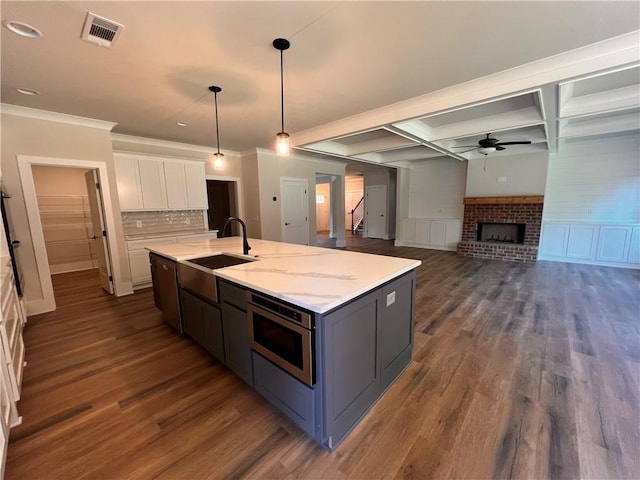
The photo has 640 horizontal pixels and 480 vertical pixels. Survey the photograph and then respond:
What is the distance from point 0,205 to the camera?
9.20 feet

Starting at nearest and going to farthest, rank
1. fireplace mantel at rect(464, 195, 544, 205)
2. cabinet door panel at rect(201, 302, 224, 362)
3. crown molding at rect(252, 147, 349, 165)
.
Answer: cabinet door panel at rect(201, 302, 224, 362), crown molding at rect(252, 147, 349, 165), fireplace mantel at rect(464, 195, 544, 205)

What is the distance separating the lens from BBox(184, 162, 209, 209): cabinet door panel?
4.93 meters

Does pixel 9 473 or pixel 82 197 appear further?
pixel 82 197

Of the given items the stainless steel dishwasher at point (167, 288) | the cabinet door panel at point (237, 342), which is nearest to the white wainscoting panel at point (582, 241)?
the cabinet door panel at point (237, 342)

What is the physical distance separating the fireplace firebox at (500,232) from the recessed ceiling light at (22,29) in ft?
25.9

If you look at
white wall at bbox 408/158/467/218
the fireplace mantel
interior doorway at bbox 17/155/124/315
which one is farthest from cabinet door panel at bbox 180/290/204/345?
white wall at bbox 408/158/467/218

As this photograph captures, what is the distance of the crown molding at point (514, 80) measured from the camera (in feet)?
6.78

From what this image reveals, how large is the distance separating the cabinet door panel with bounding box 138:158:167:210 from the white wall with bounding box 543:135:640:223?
320 inches

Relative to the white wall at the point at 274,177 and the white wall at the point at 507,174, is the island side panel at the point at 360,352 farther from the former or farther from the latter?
the white wall at the point at 507,174

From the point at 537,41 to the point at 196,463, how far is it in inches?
146

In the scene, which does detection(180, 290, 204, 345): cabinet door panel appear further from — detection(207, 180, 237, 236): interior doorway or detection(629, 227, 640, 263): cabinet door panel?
detection(629, 227, 640, 263): cabinet door panel

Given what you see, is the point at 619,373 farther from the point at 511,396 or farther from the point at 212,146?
the point at 212,146

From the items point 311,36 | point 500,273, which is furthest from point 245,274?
point 500,273

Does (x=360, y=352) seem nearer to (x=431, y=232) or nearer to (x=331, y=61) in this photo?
(x=331, y=61)
